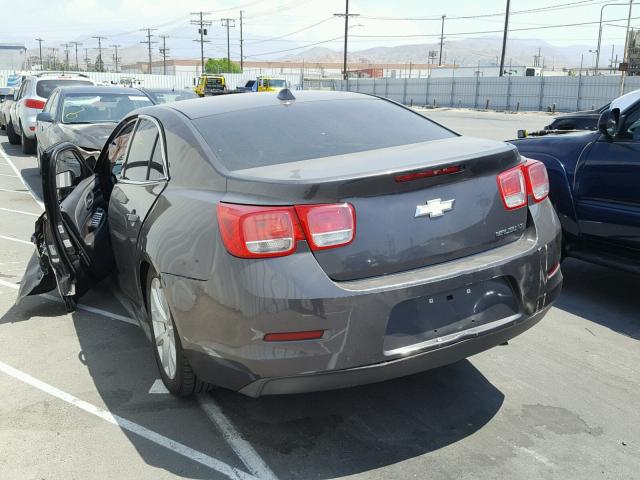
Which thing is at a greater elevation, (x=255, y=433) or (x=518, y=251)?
(x=518, y=251)

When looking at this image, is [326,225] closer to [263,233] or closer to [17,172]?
[263,233]

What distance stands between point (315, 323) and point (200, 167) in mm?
1110

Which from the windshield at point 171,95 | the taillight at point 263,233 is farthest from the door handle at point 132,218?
the windshield at point 171,95

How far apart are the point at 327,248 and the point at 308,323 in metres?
0.33

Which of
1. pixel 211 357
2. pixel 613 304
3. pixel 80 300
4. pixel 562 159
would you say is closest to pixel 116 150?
pixel 80 300

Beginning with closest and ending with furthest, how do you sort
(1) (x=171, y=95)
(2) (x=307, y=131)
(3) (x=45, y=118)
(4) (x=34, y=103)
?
(2) (x=307, y=131) < (3) (x=45, y=118) < (1) (x=171, y=95) < (4) (x=34, y=103)

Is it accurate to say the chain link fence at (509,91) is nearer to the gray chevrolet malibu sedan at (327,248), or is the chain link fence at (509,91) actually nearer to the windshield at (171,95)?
the windshield at (171,95)

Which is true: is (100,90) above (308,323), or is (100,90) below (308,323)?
above

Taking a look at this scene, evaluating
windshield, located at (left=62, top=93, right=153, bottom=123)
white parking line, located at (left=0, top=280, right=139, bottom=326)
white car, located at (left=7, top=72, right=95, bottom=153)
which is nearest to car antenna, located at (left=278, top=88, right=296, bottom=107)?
white parking line, located at (left=0, top=280, right=139, bottom=326)

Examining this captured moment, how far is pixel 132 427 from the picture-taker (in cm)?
349

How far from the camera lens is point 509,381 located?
396 cm

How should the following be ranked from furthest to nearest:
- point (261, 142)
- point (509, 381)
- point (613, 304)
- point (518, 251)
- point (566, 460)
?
point (613, 304), point (509, 381), point (261, 142), point (518, 251), point (566, 460)

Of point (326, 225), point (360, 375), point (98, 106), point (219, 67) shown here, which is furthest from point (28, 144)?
point (219, 67)

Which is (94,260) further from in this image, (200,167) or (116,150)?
(200,167)
